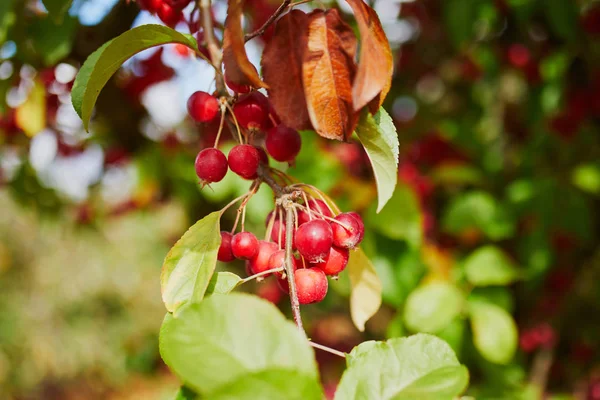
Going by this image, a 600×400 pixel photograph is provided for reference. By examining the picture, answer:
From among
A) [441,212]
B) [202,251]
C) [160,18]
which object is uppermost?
[160,18]

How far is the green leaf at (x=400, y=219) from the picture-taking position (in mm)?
1373

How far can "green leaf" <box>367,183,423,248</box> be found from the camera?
1.37 metres

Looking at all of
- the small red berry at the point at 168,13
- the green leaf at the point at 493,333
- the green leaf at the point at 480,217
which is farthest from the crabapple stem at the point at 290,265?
the green leaf at the point at 480,217

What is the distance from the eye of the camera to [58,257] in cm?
676

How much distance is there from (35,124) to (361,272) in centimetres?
103

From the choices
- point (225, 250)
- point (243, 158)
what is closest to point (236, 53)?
Result: point (243, 158)

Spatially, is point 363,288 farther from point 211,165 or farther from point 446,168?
point 446,168

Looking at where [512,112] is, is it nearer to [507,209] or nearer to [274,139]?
[507,209]

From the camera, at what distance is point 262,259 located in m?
0.63

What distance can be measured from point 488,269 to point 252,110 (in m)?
1.03

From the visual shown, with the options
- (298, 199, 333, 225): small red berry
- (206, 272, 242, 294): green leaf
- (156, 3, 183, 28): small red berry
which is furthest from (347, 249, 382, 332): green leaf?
(156, 3, 183, 28): small red berry

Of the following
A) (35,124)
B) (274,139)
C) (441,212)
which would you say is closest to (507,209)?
(441,212)

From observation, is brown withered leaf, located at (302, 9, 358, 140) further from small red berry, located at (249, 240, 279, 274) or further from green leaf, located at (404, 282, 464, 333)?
green leaf, located at (404, 282, 464, 333)

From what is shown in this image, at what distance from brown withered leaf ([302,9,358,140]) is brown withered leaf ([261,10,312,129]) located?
0.02m
